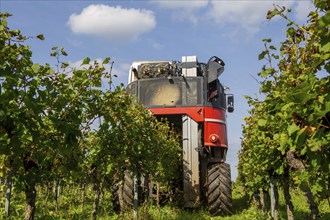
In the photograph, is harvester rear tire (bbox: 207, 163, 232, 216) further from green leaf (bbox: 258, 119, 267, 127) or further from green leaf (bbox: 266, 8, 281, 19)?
green leaf (bbox: 266, 8, 281, 19)

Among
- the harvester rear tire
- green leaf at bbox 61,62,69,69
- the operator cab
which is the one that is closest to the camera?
green leaf at bbox 61,62,69,69

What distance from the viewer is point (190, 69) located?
39.1ft

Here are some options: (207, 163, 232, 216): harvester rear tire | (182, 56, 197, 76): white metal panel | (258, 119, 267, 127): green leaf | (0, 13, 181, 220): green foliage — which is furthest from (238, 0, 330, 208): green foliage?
(182, 56, 197, 76): white metal panel

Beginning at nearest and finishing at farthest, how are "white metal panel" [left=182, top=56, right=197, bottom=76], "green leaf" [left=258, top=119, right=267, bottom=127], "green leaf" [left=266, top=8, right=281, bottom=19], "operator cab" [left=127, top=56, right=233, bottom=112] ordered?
1. "green leaf" [left=266, top=8, right=281, bottom=19]
2. "green leaf" [left=258, top=119, right=267, bottom=127]
3. "operator cab" [left=127, top=56, right=233, bottom=112]
4. "white metal panel" [left=182, top=56, right=197, bottom=76]

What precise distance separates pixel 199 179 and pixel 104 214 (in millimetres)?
2904

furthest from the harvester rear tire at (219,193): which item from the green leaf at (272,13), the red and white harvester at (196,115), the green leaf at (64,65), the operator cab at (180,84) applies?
the green leaf at (272,13)

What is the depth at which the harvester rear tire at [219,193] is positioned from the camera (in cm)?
1070

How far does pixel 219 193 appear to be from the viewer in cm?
1076

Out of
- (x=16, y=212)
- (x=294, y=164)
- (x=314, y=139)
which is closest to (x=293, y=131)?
(x=314, y=139)

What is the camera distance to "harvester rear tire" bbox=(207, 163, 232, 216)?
1070 centimetres

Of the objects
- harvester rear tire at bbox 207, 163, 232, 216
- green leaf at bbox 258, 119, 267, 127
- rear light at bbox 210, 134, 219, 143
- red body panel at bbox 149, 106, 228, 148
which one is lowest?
harvester rear tire at bbox 207, 163, 232, 216

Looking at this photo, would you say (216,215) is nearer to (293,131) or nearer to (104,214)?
(104,214)

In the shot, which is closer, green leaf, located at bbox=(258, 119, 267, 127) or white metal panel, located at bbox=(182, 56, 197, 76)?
green leaf, located at bbox=(258, 119, 267, 127)

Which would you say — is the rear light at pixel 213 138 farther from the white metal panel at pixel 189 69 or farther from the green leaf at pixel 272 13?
the green leaf at pixel 272 13
